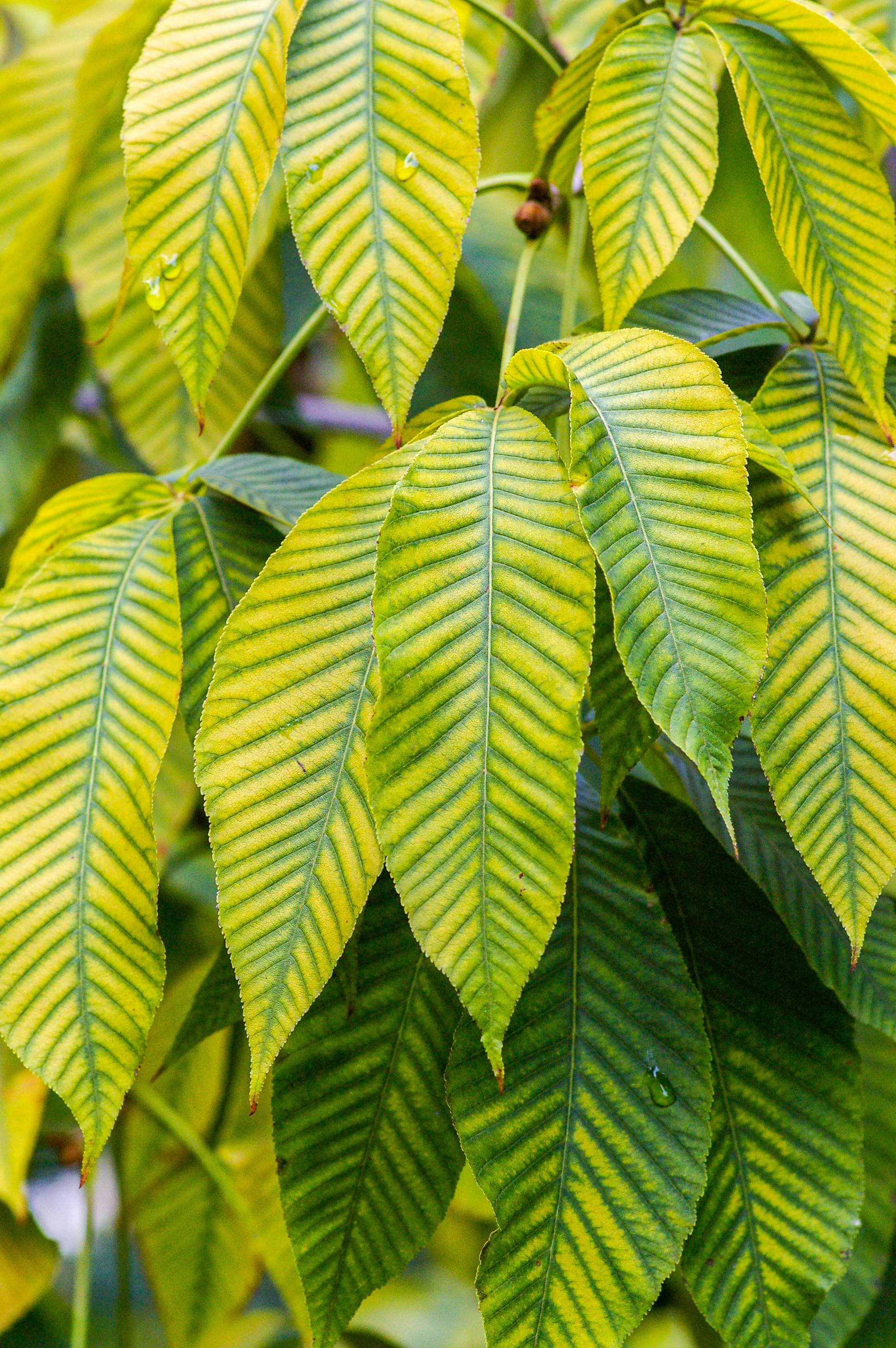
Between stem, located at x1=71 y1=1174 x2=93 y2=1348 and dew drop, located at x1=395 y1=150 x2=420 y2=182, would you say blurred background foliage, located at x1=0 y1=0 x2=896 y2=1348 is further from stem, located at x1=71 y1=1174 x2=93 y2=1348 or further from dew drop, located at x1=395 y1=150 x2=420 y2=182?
dew drop, located at x1=395 y1=150 x2=420 y2=182

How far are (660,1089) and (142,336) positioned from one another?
0.70 metres

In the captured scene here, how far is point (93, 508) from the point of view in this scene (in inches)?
25.9

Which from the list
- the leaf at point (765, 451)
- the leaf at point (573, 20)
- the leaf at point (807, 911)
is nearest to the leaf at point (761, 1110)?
the leaf at point (807, 911)

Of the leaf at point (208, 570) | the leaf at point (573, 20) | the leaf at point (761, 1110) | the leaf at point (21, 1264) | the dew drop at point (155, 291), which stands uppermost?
the leaf at point (573, 20)

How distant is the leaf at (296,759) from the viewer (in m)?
0.43

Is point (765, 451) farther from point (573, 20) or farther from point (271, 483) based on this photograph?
point (573, 20)

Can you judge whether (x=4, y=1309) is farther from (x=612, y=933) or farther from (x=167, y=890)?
(x=612, y=933)

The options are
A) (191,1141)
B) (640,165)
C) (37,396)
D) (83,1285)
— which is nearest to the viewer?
(640,165)

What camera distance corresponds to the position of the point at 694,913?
602 millimetres

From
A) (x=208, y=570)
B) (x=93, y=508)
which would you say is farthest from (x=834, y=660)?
(x=93, y=508)

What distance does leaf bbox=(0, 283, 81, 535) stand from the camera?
106 cm

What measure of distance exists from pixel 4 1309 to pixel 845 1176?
678 millimetres

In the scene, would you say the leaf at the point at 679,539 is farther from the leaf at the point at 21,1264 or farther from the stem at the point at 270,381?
the leaf at the point at 21,1264

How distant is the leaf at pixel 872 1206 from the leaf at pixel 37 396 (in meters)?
0.82
